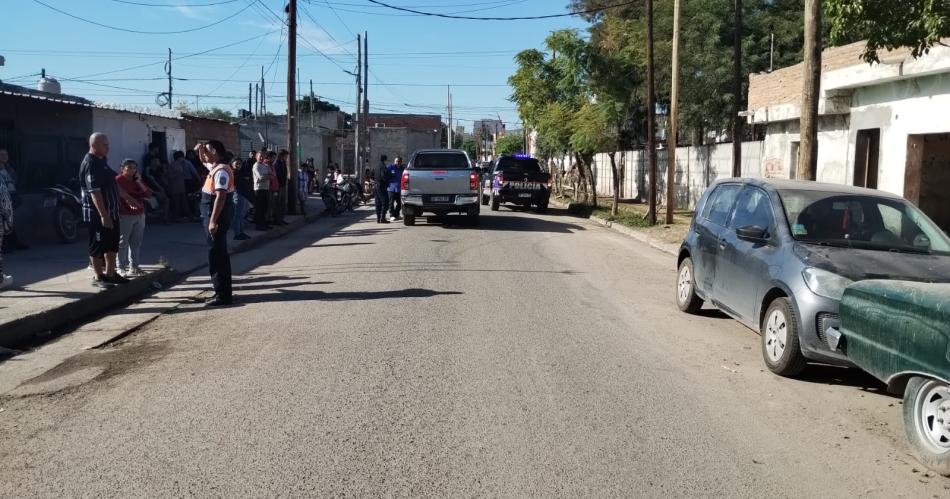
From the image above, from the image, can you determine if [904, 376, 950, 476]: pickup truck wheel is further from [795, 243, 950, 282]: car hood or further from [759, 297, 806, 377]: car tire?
[795, 243, 950, 282]: car hood

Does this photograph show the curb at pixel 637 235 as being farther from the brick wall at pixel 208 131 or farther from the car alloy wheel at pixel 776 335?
the brick wall at pixel 208 131

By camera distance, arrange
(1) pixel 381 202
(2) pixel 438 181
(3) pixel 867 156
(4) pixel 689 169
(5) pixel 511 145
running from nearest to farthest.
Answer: (3) pixel 867 156 → (2) pixel 438 181 → (1) pixel 381 202 → (4) pixel 689 169 → (5) pixel 511 145

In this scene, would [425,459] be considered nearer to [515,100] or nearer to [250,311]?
[250,311]

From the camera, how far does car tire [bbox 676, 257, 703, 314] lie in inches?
369

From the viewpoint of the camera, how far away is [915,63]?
1448cm

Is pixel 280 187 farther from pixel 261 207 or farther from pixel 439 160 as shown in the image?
pixel 439 160

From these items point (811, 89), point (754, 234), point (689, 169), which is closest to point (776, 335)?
point (754, 234)

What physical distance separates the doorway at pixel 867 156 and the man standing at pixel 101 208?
15.0 meters

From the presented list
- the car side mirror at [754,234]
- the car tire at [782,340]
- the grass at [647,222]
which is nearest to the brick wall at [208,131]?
the grass at [647,222]

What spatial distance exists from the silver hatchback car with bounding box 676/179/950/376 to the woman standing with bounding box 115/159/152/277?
715 cm

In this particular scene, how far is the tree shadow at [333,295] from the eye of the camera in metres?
9.87

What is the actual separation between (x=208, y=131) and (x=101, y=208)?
18303 mm

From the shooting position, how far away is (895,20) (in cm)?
927

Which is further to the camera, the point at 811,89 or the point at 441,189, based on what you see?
the point at 441,189
